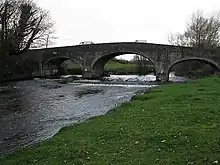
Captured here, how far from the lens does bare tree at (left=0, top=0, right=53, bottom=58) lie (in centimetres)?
5159

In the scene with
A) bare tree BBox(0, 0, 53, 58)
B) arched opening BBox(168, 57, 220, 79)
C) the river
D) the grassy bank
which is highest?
bare tree BBox(0, 0, 53, 58)

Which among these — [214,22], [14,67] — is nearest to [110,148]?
[14,67]

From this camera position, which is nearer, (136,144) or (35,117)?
(136,144)

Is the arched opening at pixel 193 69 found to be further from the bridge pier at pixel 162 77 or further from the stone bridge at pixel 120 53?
the stone bridge at pixel 120 53

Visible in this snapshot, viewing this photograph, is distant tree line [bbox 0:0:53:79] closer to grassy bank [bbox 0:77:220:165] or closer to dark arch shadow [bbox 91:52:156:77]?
dark arch shadow [bbox 91:52:156:77]

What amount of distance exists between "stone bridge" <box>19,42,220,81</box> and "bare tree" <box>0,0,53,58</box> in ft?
13.7

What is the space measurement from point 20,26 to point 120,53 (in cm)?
1849

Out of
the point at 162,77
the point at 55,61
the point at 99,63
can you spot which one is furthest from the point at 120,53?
the point at 55,61

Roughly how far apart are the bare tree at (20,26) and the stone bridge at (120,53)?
13.7ft

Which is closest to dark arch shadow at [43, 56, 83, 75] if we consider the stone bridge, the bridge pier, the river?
the stone bridge

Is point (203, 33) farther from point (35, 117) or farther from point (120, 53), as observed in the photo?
point (35, 117)

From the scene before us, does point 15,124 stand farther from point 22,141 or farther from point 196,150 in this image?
point 196,150

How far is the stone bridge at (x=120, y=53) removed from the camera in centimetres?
5388

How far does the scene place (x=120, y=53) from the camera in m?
62.3
